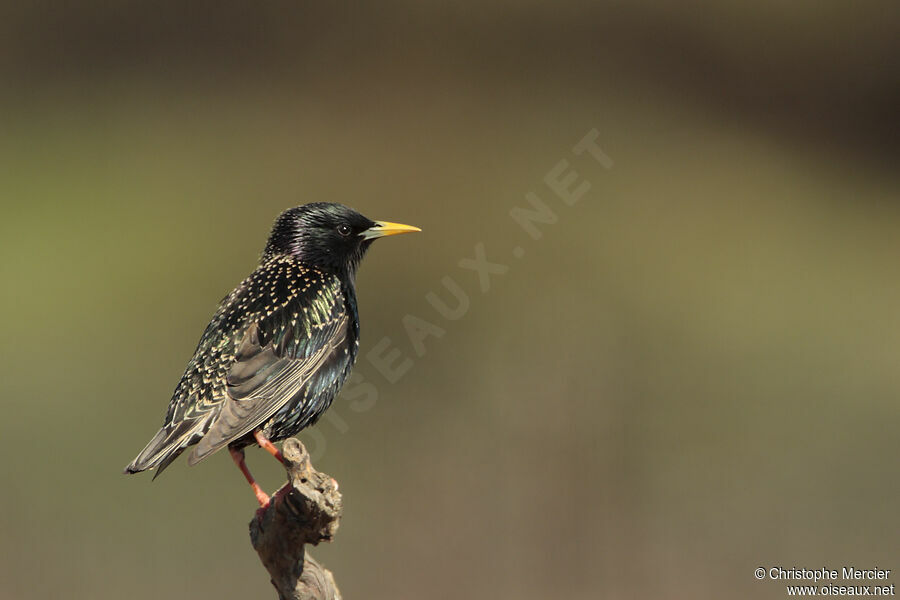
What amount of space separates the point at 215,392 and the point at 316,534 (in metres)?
0.70

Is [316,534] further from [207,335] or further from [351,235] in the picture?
[351,235]

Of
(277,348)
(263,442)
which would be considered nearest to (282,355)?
(277,348)

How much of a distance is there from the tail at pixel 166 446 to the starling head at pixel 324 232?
99 cm

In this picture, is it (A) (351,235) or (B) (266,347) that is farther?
(A) (351,235)

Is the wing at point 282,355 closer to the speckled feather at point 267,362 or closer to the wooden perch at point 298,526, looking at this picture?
the speckled feather at point 267,362

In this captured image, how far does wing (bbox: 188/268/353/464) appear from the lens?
13.0 feet

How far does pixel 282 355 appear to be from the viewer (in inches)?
165

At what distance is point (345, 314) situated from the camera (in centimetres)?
445

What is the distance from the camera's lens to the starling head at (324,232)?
455cm

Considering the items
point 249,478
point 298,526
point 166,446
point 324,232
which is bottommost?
point 298,526

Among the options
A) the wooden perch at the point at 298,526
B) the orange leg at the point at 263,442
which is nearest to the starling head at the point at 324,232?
the orange leg at the point at 263,442

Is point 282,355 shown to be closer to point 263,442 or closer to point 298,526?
point 263,442

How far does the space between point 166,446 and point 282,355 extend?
24.1 inches

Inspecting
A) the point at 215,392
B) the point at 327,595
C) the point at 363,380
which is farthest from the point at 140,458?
the point at 363,380
